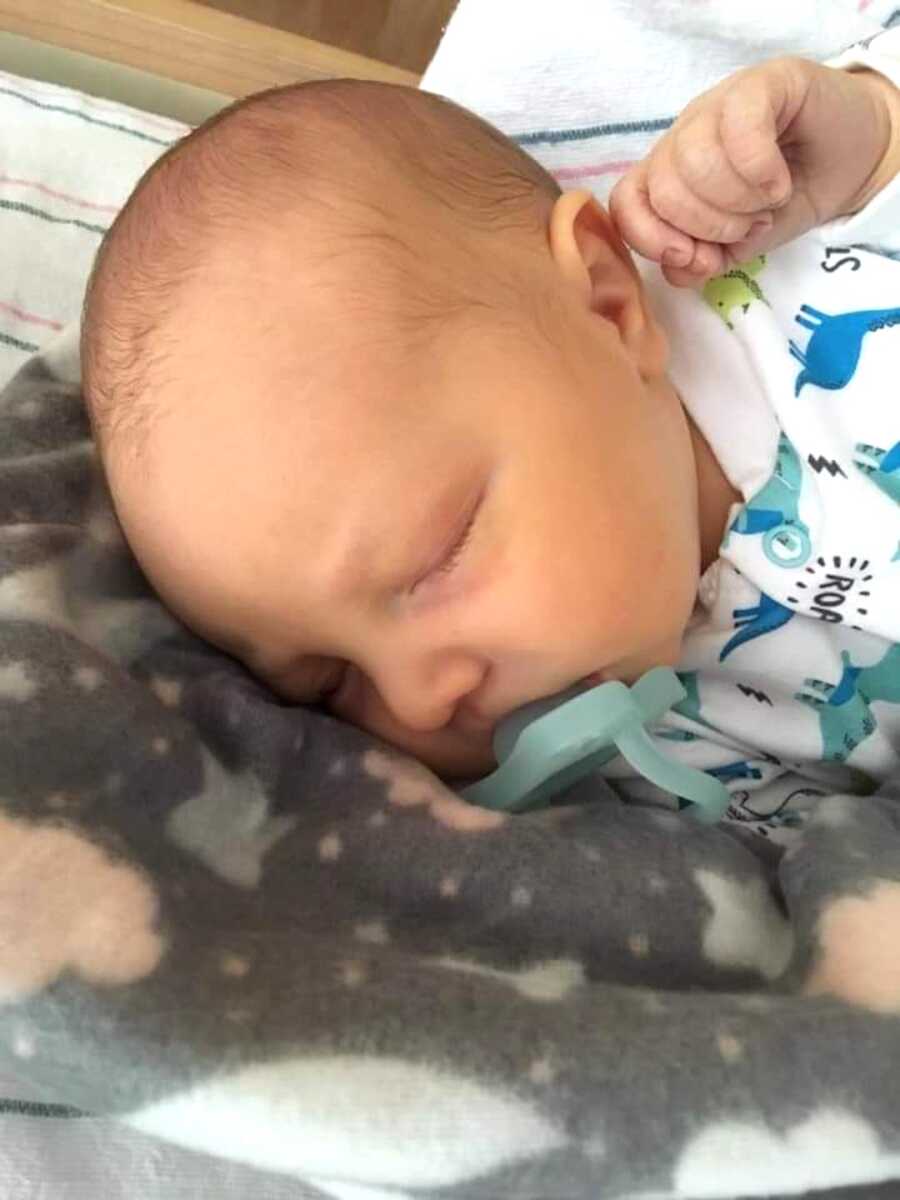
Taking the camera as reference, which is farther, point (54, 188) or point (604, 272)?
point (54, 188)

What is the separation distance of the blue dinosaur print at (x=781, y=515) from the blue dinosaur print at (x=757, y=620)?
1.3 inches

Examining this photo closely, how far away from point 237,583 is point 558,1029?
11.4 inches

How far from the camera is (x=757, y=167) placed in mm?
738

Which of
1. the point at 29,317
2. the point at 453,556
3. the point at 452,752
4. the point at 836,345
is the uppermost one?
the point at 836,345

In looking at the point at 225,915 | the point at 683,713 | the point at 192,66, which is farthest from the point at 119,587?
the point at 192,66

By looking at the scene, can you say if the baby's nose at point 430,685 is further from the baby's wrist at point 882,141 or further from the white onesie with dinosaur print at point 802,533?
the baby's wrist at point 882,141

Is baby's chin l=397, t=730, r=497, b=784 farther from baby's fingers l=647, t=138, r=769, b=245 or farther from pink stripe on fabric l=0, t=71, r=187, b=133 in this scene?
pink stripe on fabric l=0, t=71, r=187, b=133

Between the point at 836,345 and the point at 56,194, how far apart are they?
2.24ft

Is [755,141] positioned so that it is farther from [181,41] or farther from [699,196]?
[181,41]

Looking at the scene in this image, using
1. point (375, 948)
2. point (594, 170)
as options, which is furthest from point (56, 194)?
point (375, 948)

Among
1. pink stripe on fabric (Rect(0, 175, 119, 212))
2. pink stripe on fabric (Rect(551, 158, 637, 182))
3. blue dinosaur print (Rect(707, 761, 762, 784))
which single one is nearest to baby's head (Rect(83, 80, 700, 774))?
blue dinosaur print (Rect(707, 761, 762, 784))

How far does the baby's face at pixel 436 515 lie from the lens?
0.67 m

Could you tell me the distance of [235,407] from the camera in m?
0.68

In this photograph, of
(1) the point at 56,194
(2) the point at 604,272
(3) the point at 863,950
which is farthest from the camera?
(1) the point at 56,194
